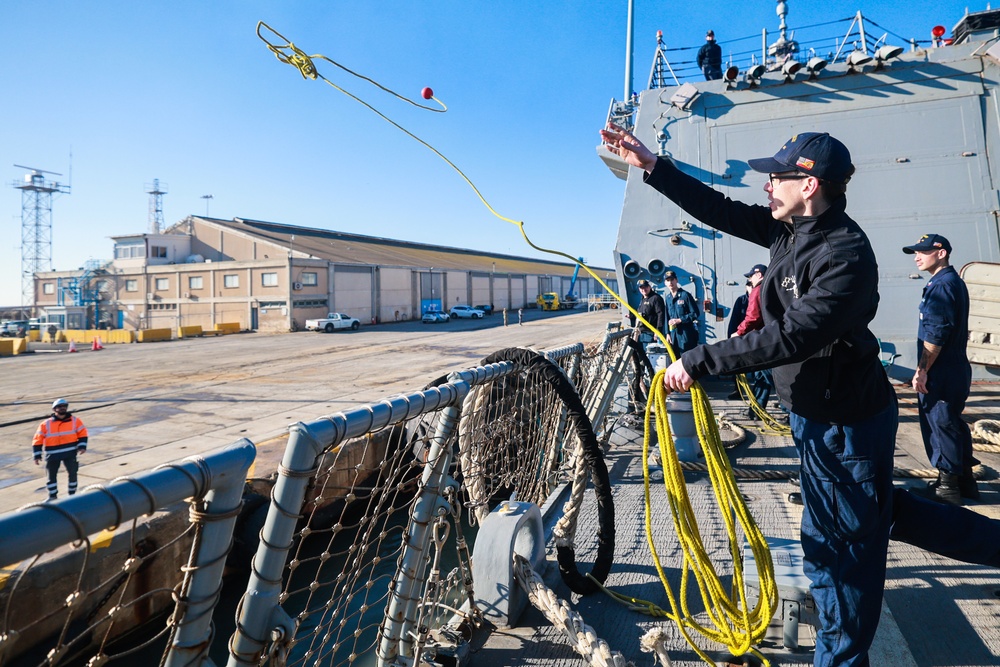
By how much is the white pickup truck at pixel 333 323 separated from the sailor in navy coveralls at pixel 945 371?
33.8 metres

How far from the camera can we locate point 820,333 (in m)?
1.71

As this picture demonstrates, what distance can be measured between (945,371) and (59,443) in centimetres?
922

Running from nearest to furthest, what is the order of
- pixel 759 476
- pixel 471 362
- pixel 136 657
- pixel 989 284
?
pixel 759 476 < pixel 136 657 < pixel 989 284 < pixel 471 362

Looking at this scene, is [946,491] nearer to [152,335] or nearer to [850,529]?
[850,529]

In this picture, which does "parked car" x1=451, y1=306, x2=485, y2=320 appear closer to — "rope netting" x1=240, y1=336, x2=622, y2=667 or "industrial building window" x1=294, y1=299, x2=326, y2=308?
"industrial building window" x1=294, y1=299, x2=326, y2=308

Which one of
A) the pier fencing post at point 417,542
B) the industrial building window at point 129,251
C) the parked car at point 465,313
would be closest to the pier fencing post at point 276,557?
the pier fencing post at point 417,542

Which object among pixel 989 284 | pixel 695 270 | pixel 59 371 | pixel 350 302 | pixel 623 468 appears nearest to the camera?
pixel 623 468

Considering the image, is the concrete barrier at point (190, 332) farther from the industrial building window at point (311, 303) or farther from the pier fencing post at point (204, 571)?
the pier fencing post at point (204, 571)

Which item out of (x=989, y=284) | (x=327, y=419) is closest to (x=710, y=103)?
(x=989, y=284)

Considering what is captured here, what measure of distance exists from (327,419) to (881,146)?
768 centimetres

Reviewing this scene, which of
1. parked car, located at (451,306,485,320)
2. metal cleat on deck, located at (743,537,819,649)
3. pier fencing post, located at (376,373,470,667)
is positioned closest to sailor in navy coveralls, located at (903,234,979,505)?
metal cleat on deck, located at (743,537,819,649)

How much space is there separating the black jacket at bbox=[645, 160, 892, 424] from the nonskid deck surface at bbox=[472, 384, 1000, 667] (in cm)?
98

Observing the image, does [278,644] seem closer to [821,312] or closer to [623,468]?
[821,312]

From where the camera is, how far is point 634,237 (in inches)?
293
